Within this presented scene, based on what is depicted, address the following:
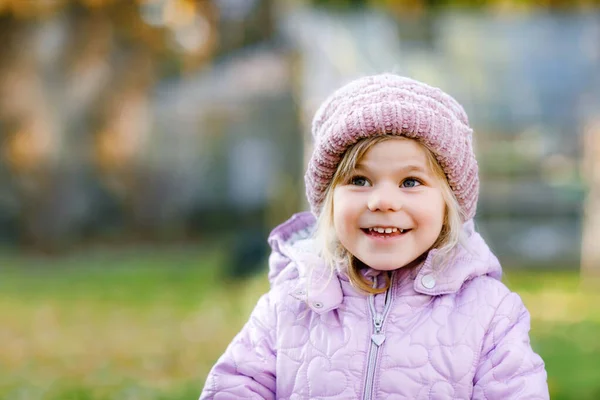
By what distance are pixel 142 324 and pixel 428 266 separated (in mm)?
4669

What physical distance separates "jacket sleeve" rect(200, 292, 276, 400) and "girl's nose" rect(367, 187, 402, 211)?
13.4 inches

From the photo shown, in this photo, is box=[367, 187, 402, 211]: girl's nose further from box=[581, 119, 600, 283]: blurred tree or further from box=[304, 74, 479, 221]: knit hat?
box=[581, 119, 600, 283]: blurred tree

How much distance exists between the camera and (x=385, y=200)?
1.89 m

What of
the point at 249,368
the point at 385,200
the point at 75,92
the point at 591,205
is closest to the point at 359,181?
the point at 385,200

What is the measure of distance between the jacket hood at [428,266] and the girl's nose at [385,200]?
14 centimetres

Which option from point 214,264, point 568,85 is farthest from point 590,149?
point 214,264

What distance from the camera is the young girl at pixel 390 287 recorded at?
187 cm

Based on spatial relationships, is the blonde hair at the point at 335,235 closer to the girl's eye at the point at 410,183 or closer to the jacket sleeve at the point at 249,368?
the girl's eye at the point at 410,183

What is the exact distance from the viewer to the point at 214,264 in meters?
9.35

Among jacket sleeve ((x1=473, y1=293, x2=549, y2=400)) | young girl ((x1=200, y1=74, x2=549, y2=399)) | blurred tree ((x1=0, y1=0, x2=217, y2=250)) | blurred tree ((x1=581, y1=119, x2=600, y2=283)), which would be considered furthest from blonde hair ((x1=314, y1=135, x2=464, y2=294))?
blurred tree ((x1=0, y1=0, x2=217, y2=250))

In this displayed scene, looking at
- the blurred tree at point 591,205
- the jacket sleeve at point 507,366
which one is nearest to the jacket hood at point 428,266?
the jacket sleeve at point 507,366

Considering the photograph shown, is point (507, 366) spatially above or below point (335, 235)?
below

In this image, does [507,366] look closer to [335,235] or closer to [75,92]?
[335,235]

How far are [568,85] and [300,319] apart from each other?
281 inches
